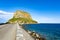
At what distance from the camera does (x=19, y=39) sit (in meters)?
13.8
